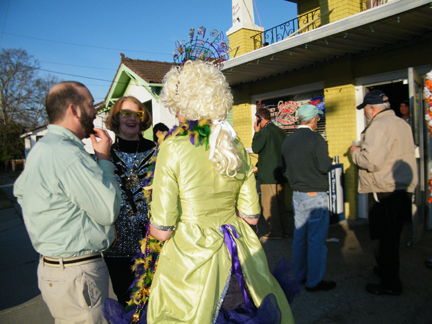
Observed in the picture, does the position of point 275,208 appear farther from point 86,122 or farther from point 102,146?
point 86,122

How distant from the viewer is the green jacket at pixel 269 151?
519cm

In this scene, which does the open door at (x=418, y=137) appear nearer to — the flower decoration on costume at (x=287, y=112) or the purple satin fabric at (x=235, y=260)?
the flower decoration on costume at (x=287, y=112)

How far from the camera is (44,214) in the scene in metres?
1.60

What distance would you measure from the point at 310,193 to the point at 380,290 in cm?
121

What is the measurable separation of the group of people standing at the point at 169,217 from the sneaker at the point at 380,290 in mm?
1841

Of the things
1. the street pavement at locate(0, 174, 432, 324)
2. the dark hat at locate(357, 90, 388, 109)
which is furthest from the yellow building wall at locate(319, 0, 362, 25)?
the street pavement at locate(0, 174, 432, 324)

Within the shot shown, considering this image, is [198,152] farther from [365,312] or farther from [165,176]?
[365,312]

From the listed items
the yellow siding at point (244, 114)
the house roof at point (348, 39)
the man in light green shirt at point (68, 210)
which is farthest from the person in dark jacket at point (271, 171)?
the man in light green shirt at point (68, 210)

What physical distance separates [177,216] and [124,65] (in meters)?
11.0

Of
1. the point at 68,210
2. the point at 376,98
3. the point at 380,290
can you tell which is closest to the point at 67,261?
the point at 68,210

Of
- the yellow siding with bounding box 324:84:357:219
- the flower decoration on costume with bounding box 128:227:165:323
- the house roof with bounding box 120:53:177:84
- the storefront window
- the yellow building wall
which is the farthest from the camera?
the house roof with bounding box 120:53:177:84

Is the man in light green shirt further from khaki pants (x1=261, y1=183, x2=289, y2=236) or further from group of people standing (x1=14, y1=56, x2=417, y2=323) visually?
khaki pants (x1=261, y1=183, x2=289, y2=236)

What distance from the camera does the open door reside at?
13.2ft

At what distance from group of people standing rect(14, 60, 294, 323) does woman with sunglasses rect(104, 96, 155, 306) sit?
1.65 feet
